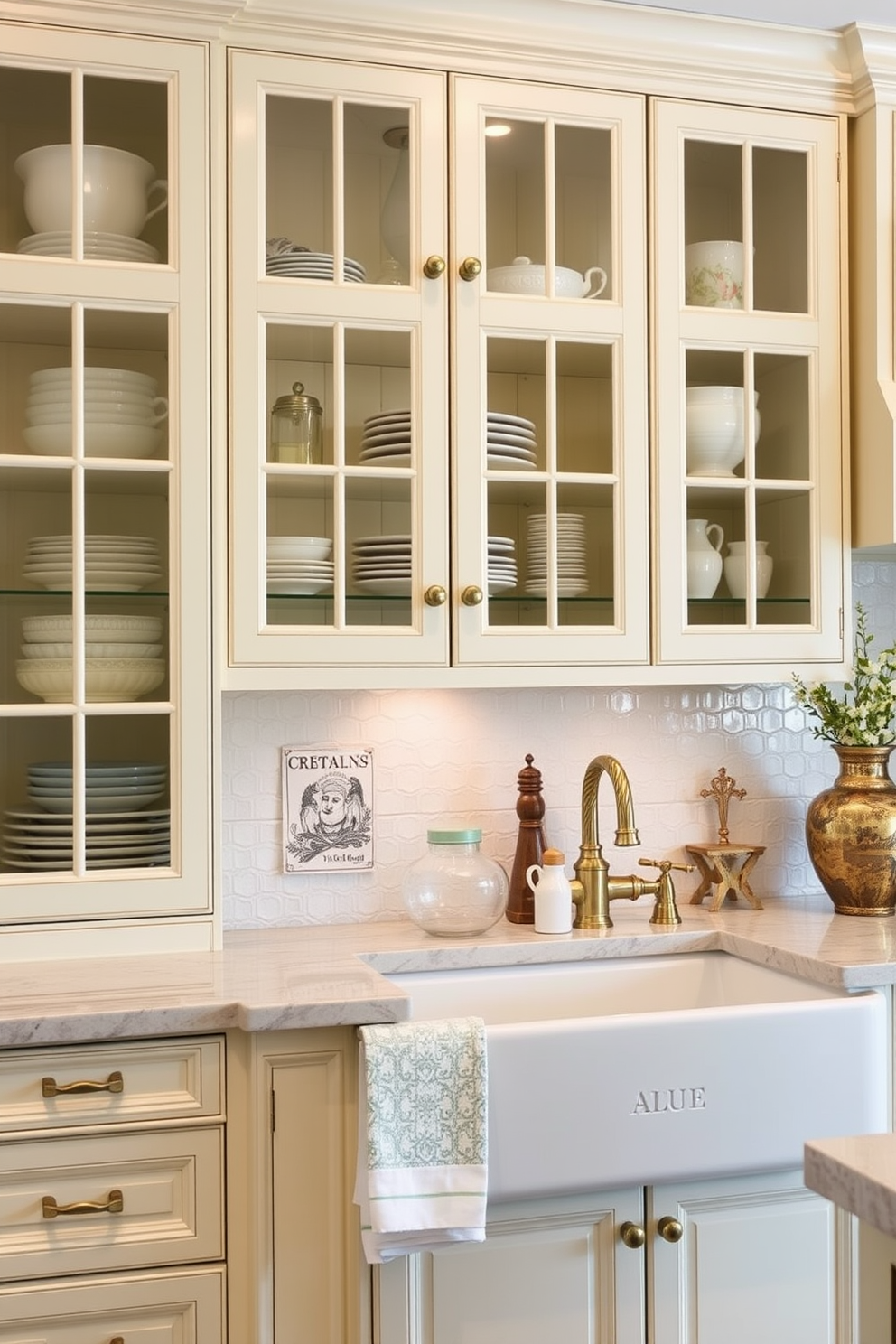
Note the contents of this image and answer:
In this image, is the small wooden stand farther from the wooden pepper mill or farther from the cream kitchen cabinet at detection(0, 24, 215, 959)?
the cream kitchen cabinet at detection(0, 24, 215, 959)

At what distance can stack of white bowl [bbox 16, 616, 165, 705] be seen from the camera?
2.02 metres

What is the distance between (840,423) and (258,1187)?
1.68m

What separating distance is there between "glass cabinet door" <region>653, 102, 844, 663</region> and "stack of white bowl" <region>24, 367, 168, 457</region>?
35.0 inches

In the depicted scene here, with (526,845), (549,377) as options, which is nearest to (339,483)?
(549,377)

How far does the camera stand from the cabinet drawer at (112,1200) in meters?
1.68

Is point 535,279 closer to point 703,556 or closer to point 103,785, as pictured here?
point 703,556

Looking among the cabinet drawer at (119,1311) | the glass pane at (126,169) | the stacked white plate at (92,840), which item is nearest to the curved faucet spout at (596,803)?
the stacked white plate at (92,840)

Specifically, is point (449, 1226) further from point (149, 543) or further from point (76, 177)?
point (76, 177)

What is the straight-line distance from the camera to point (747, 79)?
236 centimetres

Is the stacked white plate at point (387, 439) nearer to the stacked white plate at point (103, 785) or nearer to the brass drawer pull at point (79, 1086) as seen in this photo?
the stacked white plate at point (103, 785)

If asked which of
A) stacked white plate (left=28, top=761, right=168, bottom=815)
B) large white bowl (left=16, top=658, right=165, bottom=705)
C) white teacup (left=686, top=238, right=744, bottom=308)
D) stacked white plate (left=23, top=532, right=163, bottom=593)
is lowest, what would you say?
stacked white plate (left=28, top=761, right=168, bottom=815)

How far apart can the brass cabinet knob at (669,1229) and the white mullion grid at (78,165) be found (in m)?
1.69

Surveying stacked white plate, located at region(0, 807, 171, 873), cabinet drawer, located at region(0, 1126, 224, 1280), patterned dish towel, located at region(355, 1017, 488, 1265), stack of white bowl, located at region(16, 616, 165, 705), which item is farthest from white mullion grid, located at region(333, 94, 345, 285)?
cabinet drawer, located at region(0, 1126, 224, 1280)

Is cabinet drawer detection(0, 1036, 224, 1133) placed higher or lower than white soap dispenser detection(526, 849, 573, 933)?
lower
